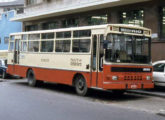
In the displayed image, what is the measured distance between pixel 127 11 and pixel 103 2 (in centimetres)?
167

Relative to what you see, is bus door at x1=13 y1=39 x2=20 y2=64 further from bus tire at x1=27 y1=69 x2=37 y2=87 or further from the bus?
the bus

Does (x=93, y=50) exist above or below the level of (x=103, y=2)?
below

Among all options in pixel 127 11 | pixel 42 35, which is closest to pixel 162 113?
pixel 42 35

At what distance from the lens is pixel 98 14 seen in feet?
75.9

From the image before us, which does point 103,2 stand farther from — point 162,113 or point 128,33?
point 162,113

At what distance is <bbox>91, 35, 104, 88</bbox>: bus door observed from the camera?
40.6 ft

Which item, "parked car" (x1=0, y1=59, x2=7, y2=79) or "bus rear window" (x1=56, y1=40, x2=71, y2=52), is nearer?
"bus rear window" (x1=56, y1=40, x2=71, y2=52)

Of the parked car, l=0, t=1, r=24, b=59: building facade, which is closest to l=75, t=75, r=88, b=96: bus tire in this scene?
the parked car

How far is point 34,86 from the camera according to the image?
17406 mm

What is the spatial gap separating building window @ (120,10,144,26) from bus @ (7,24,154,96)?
6722 mm

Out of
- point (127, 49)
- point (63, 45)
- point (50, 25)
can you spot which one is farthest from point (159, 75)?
point (50, 25)

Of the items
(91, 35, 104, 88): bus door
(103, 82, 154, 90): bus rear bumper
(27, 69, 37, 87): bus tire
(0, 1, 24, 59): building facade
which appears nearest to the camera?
(103, 82, 154, 90): bus rear bumper

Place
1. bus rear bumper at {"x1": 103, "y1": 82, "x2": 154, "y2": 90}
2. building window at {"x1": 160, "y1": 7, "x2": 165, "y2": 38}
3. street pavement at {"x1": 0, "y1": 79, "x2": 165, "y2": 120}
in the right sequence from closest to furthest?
street pavement at {"x1": 0, "y1": 79, "x2": 165, "y2": 120} → bus rear bumper at {"x1": 103, "y1": 82, "x2": 154, "y2": 90} → building window at {"x1": 160, "y1": 7, "x2": 165, "y2": 38}

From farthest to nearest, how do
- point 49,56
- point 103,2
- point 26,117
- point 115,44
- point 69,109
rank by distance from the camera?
point 103,2, point 49,56, point 115,44, point 69,109, point 26,117
